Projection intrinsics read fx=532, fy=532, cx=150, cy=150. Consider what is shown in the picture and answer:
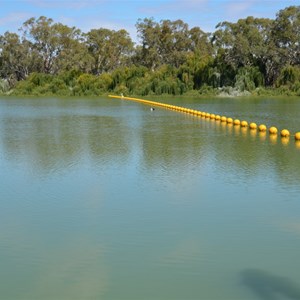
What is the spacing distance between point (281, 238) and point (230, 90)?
41256 mm

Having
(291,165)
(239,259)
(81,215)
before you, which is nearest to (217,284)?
(239,259)

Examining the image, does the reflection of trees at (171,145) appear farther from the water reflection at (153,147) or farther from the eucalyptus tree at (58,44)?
the eucalyptus tree at (58,44)

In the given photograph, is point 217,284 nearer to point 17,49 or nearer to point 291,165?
point 291,165

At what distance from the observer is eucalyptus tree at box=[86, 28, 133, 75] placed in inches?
2498

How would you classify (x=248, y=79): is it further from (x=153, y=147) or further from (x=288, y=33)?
(x=153, y=147)

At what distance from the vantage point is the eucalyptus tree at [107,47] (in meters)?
63.4

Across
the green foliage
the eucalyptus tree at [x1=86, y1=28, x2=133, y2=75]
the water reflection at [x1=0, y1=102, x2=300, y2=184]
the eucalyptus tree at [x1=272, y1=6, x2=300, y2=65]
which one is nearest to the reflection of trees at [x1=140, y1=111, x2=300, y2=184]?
the water reflection at [x1=0, y1=102, x2=300, y2=184]

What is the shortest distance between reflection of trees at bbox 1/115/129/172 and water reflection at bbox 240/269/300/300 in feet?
19.8

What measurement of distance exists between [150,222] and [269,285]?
2.18 meters

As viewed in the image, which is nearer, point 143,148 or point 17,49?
point 143,148

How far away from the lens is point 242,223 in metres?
6.62

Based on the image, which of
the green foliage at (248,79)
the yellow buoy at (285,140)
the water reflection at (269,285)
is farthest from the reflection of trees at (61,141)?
the green foliage at (248,79)

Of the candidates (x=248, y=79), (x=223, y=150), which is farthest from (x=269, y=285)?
(x=248, y=79)

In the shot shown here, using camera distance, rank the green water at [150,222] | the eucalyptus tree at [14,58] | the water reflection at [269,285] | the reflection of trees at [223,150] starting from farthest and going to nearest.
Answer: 1. the eucalyptus tree at [14,58]
2. the reflection of trees at [223,150]
3. the green water at [150,222]
4. the water reflection at [269,285]
